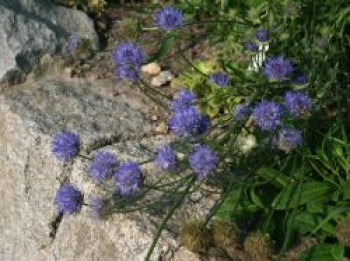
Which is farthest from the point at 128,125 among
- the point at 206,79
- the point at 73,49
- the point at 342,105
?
the point at 342,105

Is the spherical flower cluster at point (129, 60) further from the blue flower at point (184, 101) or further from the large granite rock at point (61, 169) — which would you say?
the large granite rock at point (61, 169)

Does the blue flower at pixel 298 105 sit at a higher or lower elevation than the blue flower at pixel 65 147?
higher

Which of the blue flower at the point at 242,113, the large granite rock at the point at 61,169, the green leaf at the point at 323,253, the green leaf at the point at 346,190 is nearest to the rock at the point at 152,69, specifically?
the large granite rock at the point at 61,169

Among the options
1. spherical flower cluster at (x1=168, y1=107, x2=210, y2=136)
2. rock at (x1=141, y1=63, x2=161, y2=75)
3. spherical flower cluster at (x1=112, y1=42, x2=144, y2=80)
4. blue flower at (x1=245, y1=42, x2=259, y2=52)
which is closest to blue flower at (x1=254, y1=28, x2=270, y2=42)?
blue flower at (x1=245, y1=42, x2=259, y2=52)

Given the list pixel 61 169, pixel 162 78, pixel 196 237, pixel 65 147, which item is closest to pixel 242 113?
pixel 196 237

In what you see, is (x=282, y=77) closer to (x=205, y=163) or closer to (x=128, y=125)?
(x=205, y=163)

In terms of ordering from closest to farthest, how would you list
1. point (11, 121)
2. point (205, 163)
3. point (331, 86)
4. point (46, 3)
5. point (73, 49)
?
point (205, 163) < point (331, 86) < point (11, 121) < point (73, 49) < point (46, 3)

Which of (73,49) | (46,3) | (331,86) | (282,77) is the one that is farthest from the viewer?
(46,3)

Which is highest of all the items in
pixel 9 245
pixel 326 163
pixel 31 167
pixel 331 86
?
pixel 331 86
